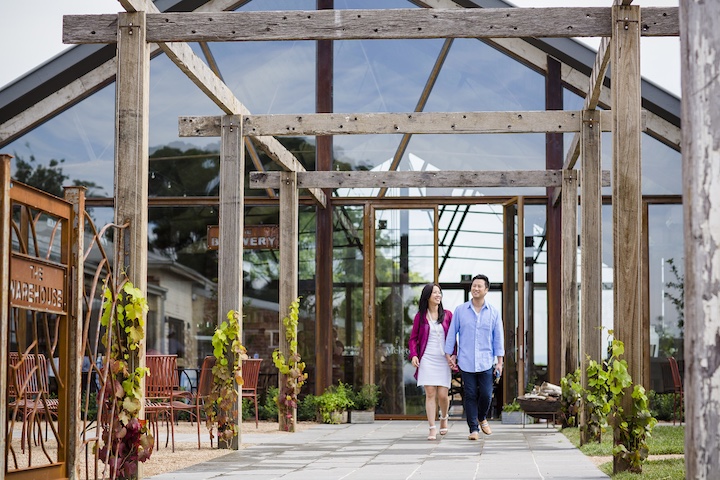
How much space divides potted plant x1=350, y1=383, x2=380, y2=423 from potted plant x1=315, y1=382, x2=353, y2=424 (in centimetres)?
17

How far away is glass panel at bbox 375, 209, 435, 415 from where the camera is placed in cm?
1491

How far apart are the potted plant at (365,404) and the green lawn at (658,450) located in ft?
11.2

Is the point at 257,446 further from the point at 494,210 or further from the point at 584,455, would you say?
the point at 494,210

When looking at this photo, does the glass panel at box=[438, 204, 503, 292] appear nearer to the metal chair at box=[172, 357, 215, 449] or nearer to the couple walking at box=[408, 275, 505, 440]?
the metal chair at box=[172, 357, 215, 449]

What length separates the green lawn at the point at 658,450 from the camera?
248 inches

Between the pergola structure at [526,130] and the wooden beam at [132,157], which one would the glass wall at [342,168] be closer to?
the pergola structure at [526,130]

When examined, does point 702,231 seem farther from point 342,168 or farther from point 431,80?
point 431,80

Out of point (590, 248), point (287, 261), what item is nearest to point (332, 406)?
point (287, 261)

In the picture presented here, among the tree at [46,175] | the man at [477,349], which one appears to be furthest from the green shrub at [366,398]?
the tree at [46,175]

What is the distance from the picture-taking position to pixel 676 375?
12.2 meters

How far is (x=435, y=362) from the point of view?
1051 centimetres

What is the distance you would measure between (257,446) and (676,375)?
5.26 meters

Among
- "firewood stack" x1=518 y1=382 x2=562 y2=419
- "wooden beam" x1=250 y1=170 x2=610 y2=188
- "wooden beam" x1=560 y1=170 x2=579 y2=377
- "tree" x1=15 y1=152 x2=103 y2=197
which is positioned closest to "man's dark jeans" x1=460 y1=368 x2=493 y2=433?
"wooden beam" x1=560 y1=170 x2=579 y2=377

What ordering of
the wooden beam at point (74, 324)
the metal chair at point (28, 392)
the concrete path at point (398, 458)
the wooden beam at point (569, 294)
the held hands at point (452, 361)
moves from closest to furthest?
the metal chair at point (28, 392)
the wooden beam at point (74, 324)
the concrete path at point (398, 458)
the held hands at point (452, 361)
the wooden beam at point (569, 294)
